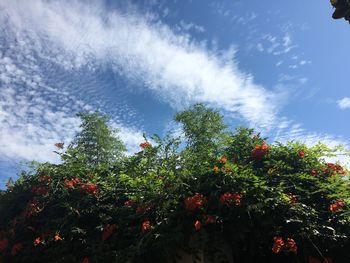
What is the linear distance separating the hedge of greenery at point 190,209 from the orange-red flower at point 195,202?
0.05ft

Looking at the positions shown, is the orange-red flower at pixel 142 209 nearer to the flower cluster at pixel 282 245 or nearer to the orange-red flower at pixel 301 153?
the flower cluster at pixel 282 245

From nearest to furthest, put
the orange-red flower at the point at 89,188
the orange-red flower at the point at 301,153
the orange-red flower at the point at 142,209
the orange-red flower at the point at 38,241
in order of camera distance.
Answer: the orange-red flower at the point at 142,209
the orange-red flower at the point at 38,241
the orange-red flower at the point at 301,153
the orange-red flower at the point at 89,188

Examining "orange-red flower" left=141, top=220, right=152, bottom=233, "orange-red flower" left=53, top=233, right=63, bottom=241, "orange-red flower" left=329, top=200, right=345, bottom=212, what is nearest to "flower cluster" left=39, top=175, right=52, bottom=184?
"orange-red flower" left=53, top=233, right=63, bottom=241

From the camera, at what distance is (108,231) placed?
460 centimetres

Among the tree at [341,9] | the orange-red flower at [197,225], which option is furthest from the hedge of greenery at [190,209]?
the tree at [341,9]

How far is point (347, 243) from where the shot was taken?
13.1ft

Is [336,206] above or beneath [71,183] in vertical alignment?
beneath

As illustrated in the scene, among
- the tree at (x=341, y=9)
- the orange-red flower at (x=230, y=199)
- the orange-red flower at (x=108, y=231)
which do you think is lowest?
the orange-red flower at (x=108, y=231)

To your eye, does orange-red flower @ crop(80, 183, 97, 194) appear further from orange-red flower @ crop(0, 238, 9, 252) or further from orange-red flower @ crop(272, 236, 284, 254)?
orange-red flower @ crop(272, 236, 284, 254)

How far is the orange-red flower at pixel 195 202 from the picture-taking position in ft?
13.5

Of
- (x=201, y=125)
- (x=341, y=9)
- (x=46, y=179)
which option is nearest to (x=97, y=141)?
(x=201, y=125)

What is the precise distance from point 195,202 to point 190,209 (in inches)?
4.6

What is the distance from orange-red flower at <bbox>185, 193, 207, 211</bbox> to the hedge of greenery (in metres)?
0.01

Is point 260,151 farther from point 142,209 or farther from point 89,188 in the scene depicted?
point 89,188
